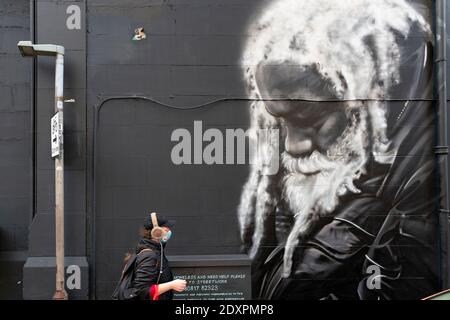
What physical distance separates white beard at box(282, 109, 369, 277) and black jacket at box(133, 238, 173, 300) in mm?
2961

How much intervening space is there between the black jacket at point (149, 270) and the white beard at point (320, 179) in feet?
9.71

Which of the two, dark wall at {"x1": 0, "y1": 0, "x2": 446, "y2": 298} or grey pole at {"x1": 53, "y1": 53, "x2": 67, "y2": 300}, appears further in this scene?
dark wall at {"x1": 0, "y1": 0, "x2": 446, "y2": 298}

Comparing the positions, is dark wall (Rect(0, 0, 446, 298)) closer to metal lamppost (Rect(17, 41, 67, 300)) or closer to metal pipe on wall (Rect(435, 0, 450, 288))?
metal pipe on wall (Rect(435, 0, 450, 288))

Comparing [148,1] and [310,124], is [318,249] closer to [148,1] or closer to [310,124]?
[310,124]

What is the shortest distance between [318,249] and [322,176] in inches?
40.8

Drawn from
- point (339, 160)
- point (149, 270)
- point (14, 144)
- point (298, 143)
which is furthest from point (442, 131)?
point (14, 144)


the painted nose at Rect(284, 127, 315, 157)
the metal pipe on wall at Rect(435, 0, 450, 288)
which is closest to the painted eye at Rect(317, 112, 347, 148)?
the painted nose at Rect(284, 127, 315, 157)

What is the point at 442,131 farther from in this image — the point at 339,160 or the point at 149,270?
the point at 149,270

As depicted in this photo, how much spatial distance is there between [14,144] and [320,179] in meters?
4.47

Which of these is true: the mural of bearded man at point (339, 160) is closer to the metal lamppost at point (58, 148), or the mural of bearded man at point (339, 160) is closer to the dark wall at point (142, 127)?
the dark wall at point (142, 127)

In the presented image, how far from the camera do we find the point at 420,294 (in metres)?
6.77

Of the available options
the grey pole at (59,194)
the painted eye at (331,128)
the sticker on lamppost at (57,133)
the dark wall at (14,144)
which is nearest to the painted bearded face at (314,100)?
the painted eye at (331,128)

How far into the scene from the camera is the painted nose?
6.66 metres

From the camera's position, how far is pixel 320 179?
6684 mm
